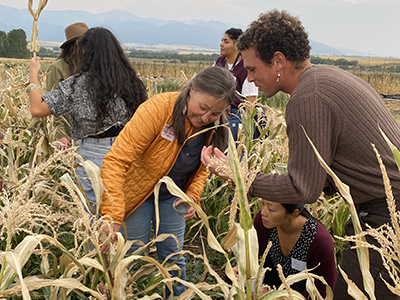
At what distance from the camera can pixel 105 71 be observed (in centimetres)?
206

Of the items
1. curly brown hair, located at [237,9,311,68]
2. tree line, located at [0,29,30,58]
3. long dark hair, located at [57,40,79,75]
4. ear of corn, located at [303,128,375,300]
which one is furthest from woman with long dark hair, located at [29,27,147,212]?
tree line, located at [0,29,30,58]

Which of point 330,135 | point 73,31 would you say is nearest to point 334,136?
point 330,135

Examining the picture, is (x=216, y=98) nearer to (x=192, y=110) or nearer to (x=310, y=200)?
(x=192, y=110)

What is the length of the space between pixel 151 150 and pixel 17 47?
58265 mm

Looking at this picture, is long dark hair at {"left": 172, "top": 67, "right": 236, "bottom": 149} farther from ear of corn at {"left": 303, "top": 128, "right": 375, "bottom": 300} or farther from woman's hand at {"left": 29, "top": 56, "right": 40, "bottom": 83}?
woman's hand at {"left": 29, "top": 56, "right": 40, "bottom": 83}

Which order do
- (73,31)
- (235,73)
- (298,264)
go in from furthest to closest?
(235,73)
(73,31)
(298,264)

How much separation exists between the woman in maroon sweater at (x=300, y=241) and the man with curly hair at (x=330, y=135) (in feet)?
1.23

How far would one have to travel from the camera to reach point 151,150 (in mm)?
1864

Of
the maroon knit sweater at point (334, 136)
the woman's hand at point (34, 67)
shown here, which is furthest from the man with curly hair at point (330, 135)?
the woman's hand at point (34, 67)

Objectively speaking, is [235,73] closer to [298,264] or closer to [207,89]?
[207,89]

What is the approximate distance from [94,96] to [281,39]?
117 centimetres

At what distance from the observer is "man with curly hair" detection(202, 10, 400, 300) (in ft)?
4.02

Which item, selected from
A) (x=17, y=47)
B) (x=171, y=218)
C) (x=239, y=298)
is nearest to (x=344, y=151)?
(x=239, y=298)

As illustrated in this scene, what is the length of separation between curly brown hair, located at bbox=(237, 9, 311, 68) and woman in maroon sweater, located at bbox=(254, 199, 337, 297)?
785mm
